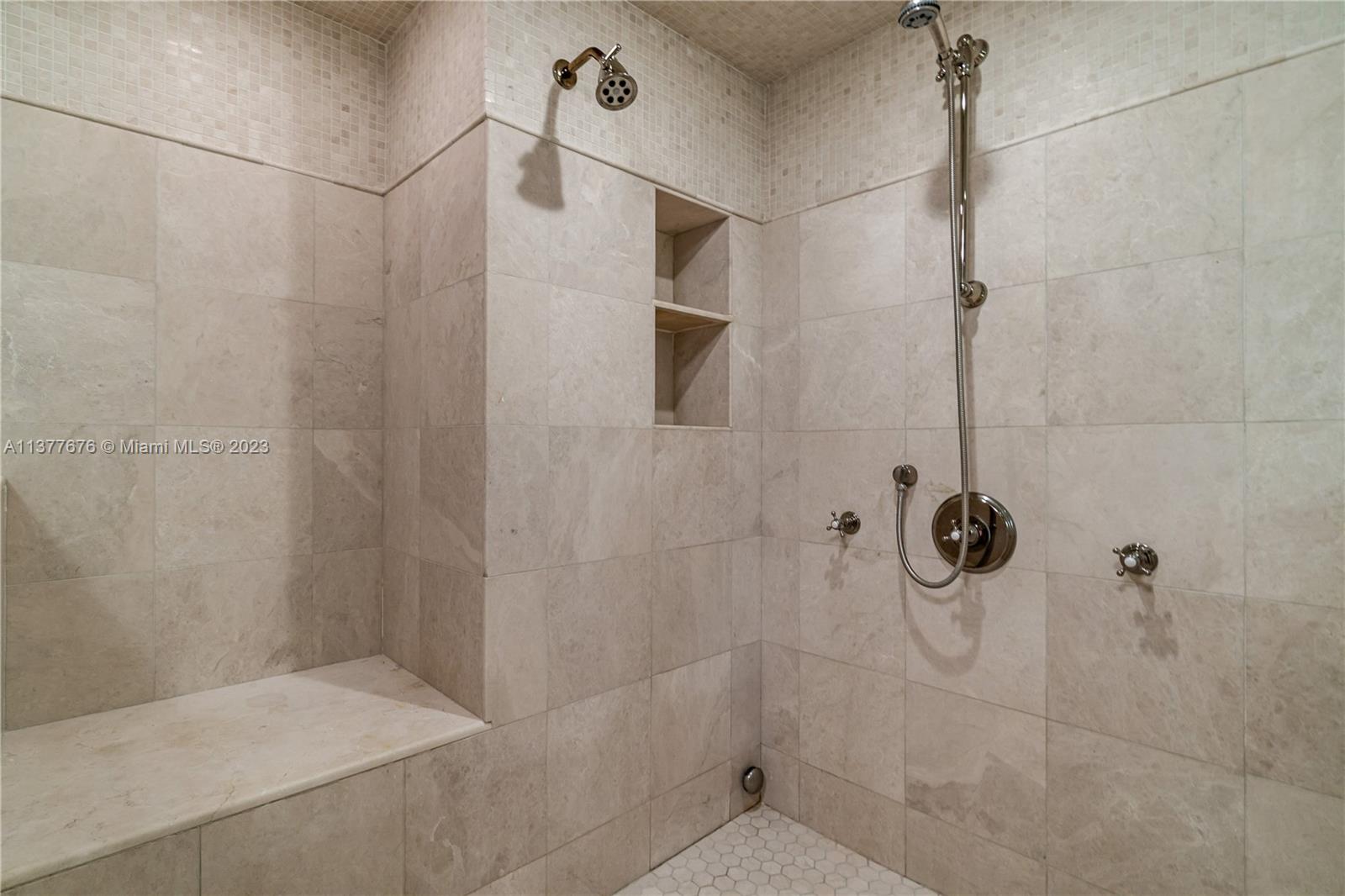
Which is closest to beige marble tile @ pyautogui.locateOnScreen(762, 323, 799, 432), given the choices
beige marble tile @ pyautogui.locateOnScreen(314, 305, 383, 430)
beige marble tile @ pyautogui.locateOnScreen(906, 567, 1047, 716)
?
beige marble tile @ pyautogui.locateOnScreen(906, 567, 1047, 716)

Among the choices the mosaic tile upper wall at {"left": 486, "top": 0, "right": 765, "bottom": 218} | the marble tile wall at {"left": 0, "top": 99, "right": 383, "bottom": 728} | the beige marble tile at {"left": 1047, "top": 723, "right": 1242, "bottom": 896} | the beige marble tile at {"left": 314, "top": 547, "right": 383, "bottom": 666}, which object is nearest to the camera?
the beige marble tile at {"left": 1047, "top": 723, "right": 1242, "bottom": 896}

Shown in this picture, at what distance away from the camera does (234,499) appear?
160 centimetres

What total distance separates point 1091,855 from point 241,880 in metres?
1.74

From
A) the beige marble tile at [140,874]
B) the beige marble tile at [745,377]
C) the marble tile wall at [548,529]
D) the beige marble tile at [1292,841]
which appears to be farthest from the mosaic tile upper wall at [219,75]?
the beige marble tile at [1292,841]

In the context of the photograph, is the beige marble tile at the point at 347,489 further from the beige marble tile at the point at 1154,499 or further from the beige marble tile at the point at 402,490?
the beige marble tile at the point at 1154,499

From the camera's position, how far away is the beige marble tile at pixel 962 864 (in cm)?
149

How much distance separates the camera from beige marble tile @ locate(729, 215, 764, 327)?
1967mm

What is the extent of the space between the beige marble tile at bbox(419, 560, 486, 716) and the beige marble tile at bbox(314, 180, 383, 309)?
0.82 m

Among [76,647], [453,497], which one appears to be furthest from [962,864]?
[76,647]

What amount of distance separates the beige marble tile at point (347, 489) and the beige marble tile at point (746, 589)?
109cm

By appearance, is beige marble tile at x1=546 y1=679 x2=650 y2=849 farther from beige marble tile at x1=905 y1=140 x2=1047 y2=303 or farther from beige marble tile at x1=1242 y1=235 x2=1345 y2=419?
beige marble tile at x1=1242 y1=235 x2=1345 y2=419

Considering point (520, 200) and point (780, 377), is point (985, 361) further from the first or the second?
point (520, 200)

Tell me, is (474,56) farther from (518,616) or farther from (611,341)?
(518,616)

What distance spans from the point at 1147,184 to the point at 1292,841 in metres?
1.33
